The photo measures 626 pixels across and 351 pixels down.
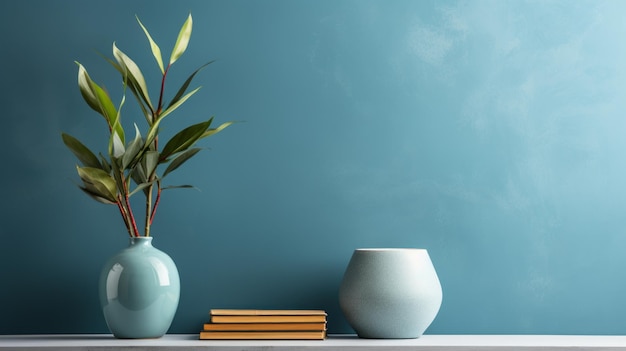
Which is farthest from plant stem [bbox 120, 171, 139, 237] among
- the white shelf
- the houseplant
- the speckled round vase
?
the speckled round vase

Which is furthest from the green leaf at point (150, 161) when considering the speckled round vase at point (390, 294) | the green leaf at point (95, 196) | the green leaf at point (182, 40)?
the speckled round vase at point (390, 294)

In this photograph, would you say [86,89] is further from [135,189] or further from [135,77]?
[135,189]

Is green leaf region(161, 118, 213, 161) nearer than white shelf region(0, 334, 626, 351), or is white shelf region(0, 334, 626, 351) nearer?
white shelf region(0, 334, 626, 351)

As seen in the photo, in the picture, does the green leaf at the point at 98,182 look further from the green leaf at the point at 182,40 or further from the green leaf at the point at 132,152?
the green leaf at the point at 182,40

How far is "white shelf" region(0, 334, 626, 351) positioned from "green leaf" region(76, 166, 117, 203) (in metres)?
0.32

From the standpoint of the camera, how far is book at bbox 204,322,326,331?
1.58 meters

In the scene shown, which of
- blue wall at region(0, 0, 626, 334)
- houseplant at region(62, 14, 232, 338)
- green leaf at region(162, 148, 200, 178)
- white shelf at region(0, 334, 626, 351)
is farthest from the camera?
blue wall at region(0, 0, 626, 334)

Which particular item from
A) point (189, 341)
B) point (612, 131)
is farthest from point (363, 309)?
point (612, 131)

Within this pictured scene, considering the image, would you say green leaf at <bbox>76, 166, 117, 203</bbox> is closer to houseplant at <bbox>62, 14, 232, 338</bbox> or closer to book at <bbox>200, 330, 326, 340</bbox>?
houseplant at <bbox>62, 14, 232, 338</bbox>

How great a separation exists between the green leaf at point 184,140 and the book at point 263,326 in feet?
1.31

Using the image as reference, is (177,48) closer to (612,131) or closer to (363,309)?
(363,309)

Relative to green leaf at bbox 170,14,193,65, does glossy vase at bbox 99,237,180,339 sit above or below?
below

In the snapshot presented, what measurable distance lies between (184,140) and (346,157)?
43cm

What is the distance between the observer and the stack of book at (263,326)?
5.16ft
